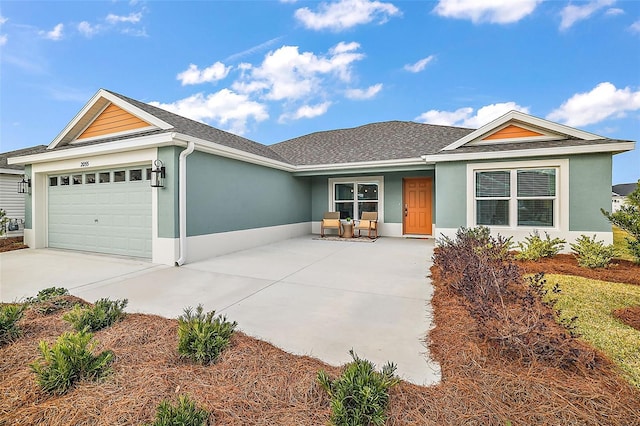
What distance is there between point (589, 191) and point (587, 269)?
2792mm

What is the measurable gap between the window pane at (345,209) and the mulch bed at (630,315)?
29.8ft

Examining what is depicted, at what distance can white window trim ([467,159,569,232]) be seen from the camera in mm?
7277

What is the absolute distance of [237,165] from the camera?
8398 millimetres

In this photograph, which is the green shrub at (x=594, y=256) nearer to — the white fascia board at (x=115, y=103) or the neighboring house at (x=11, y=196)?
the white fascia board at (x=115, y=103)

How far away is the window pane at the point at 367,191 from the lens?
38.8 feet

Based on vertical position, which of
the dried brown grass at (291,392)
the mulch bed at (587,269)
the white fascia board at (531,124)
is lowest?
the dried brown grass at (291,392)

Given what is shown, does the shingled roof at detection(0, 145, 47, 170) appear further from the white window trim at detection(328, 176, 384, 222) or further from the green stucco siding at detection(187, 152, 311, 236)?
the white window trim at detection(328, 176, 384, 222)

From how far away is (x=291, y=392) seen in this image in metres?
2.00

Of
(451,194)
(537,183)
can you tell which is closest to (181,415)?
(451,194)

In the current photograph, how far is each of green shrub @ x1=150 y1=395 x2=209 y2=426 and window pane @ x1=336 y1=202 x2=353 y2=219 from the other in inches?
423

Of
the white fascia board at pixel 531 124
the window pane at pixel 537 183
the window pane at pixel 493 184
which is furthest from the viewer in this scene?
the window pane at pixel 493 184

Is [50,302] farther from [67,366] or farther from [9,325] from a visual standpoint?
[67,366]

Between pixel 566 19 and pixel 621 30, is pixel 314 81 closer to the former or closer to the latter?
pixel 566 19

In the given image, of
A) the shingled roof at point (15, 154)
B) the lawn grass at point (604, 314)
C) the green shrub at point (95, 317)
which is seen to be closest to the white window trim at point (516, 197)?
the lawn grass at point (604, 314)
